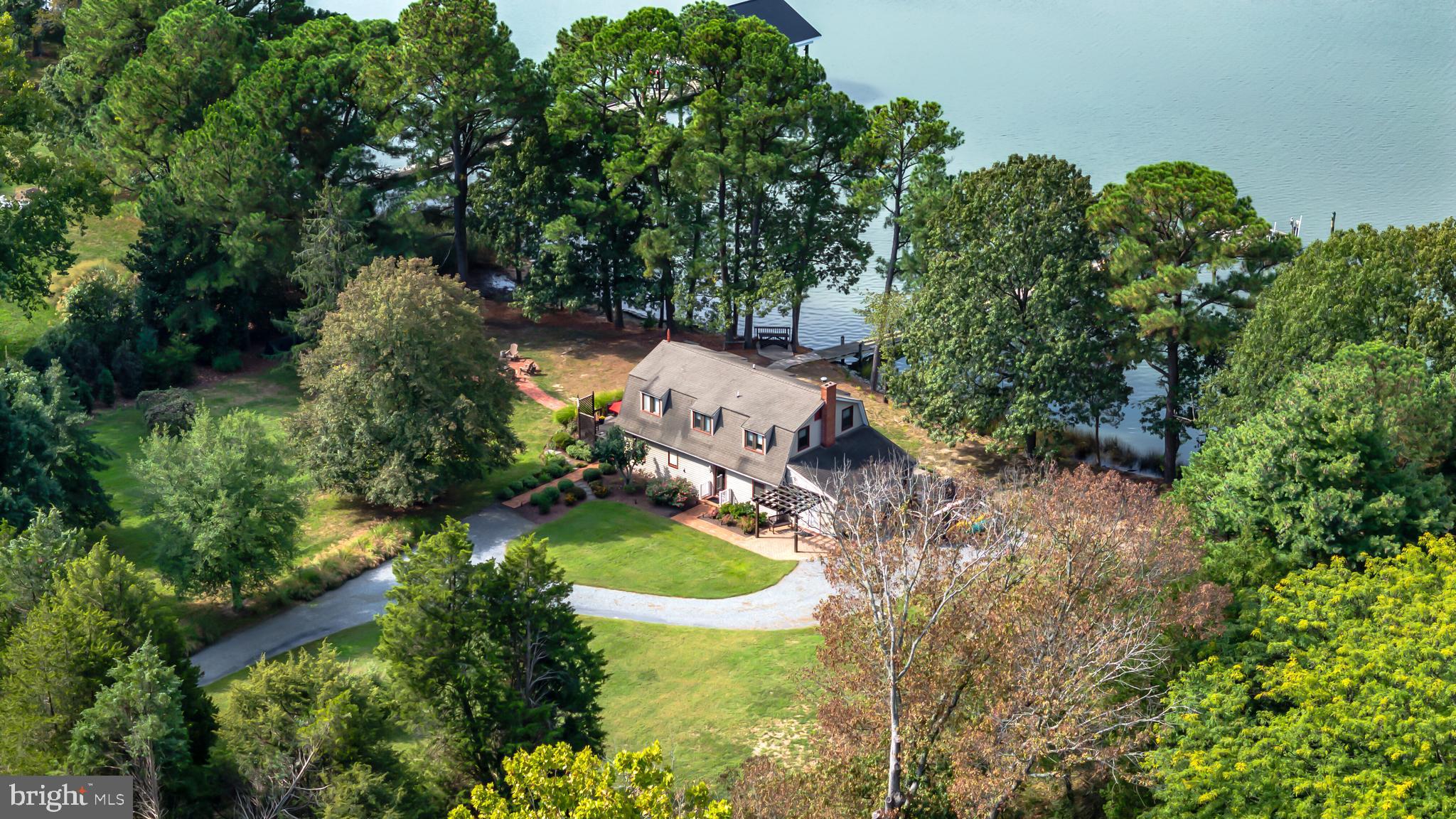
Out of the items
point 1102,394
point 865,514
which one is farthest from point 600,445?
point 1102,394

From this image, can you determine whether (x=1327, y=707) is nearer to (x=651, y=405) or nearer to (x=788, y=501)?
(x=788, y=501)

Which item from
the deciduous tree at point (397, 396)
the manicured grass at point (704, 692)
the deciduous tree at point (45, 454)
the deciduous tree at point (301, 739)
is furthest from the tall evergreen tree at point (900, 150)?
the deciduous tree at point (301, 739)

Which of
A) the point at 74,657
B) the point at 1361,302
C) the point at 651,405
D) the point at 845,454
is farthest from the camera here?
the point at 651,405

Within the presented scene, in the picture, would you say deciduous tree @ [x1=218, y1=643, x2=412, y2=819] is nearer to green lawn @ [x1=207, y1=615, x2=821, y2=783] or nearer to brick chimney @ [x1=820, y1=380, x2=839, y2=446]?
green lawn @ [x1=207, y1=615, x2=821, y2=783]

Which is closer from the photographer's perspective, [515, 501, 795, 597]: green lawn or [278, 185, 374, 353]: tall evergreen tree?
[515, 501, 795, 597]: green lawn

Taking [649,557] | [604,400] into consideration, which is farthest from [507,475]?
[649,557]

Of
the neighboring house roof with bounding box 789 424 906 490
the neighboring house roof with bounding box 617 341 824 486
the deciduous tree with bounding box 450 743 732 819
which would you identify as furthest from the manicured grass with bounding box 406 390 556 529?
the deciduous tree with bounding box 450 743 732 819

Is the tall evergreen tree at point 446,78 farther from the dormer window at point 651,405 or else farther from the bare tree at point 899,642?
the bare tree at point 899,642
